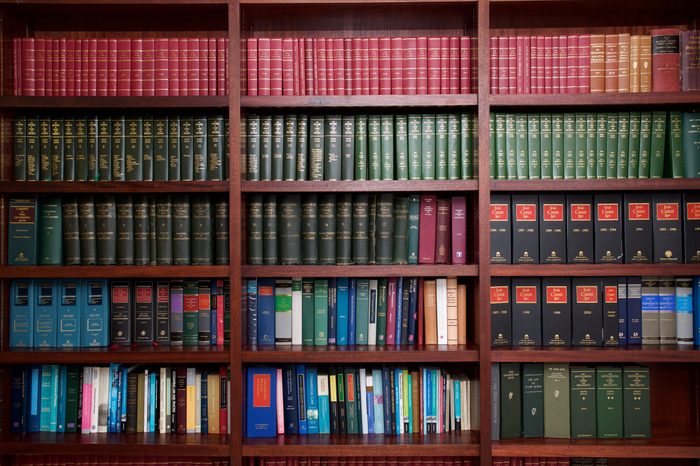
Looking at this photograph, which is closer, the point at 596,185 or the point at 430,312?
the point at 596,185

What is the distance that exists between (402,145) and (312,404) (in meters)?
1.00

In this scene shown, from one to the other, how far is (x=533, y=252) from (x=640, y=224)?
0.40 metres

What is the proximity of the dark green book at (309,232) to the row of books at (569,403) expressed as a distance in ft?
2.54

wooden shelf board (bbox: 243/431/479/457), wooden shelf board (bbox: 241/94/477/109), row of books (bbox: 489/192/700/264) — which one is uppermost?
wooden shelf board (bbox: 241/94/477/109)

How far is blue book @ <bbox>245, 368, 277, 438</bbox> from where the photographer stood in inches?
91.5

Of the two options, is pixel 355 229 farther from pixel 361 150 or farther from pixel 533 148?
pixel 533 148

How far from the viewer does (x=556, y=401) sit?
91.7 inches

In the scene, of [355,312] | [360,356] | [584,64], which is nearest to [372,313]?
[355,312]

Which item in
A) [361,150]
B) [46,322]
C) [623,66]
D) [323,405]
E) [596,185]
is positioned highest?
[623,66]

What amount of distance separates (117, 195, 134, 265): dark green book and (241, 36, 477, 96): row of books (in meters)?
0.60

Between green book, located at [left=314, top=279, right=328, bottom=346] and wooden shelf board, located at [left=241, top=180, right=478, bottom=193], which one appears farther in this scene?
green book, located at [left=314, top=279, right=328, bottom=346]

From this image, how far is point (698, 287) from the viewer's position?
7.62ft

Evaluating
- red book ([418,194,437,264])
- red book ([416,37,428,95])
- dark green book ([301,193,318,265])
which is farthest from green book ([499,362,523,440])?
red book ([416,37,428,95])

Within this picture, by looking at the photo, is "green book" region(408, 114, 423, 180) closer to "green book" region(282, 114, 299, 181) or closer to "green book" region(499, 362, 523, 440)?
"green book" region(282, 114, 299, 181)
